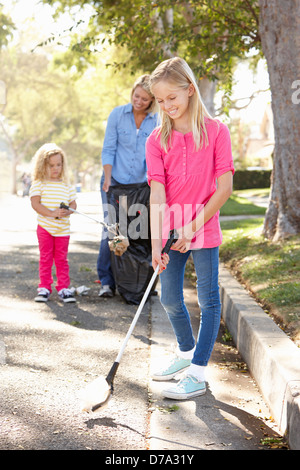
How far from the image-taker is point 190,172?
11.6 feet

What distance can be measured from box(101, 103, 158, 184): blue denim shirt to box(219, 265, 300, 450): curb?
1.54 metres

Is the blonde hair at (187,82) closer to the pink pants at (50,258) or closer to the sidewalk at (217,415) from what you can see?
the sidewalk at (217,415)

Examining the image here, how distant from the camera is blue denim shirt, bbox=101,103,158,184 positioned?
5.94 meters

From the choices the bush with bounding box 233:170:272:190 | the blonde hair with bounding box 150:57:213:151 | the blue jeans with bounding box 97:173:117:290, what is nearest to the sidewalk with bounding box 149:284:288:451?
the blonde hair with bounding box 150:57:213:151

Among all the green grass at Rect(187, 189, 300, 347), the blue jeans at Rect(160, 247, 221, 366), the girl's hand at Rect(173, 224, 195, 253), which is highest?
the girl's hand at Rect(173, 224, 195, 253)

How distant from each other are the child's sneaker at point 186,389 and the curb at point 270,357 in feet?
1.19

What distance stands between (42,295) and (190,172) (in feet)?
9.45

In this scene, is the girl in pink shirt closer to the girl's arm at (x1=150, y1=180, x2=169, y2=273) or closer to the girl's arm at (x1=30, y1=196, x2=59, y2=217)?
the girl's arm at (x1=150, y1=180, x2=169, y2=273)

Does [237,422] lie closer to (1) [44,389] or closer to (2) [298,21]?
(1) [44,389]

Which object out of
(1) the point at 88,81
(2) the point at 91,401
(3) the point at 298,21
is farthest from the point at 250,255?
(1) the point at 88,81

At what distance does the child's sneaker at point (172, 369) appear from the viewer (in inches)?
150

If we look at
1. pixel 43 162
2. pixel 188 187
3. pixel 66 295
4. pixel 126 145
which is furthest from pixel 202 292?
pixel 43 162

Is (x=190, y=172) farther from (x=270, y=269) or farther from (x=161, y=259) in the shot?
(x=270, y=269)

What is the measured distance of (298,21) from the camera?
24.0 feet
